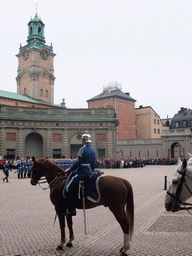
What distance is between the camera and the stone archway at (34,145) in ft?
157

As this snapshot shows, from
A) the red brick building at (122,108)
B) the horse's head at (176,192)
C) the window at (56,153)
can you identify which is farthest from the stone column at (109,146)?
the horse's head at (176,192)

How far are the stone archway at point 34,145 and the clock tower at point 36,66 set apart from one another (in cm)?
3130

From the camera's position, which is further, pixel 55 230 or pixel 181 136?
pixel 181 136

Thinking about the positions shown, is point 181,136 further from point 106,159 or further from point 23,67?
point 23,67

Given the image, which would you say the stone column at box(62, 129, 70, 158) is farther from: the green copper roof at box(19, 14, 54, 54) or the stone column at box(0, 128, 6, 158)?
the green copper roof at box(19, 14, 54, 54)

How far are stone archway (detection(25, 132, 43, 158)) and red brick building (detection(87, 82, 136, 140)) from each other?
2993 centimetres

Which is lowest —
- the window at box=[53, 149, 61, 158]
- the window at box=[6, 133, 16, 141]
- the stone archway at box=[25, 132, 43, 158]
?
the window at box=[53, 149, 61, 158]

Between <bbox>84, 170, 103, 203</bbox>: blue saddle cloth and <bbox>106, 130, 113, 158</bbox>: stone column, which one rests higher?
<bbox>106, 130, 113, 158</bbox>: stone column

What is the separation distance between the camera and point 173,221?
9391mm

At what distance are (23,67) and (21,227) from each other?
80818 millimetres

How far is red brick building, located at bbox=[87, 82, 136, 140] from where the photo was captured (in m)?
75.6

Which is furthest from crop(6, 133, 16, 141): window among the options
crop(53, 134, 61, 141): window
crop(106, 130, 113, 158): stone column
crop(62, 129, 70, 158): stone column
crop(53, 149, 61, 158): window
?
crop(106, 130, 113, 158): stone column

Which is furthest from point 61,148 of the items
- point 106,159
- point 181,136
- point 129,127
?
point 129,127

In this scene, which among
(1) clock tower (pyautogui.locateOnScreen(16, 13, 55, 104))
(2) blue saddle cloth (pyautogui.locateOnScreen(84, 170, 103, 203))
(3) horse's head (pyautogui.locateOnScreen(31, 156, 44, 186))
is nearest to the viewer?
(2) blue saddle cloth (pyautogui.locateOnScreen(84, 170, 103, 203))
